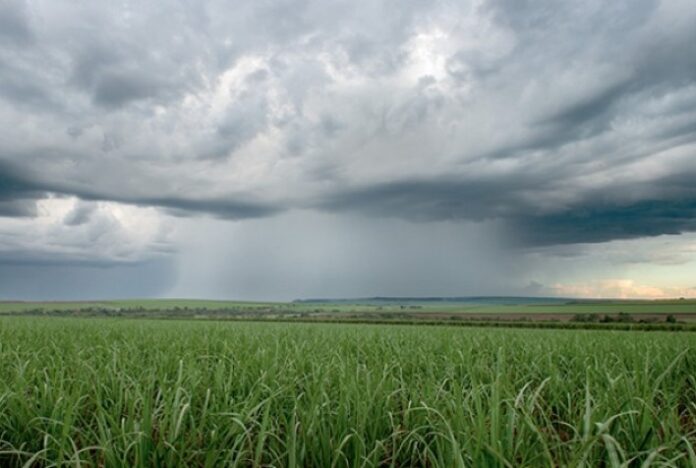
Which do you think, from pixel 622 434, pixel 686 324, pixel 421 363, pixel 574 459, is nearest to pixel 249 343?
pixel 421 363

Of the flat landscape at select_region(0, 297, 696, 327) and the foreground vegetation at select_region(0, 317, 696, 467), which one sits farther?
the flat landscape at select_region(0, 297, 696, 327)

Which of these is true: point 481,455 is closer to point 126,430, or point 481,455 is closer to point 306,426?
point 306,426

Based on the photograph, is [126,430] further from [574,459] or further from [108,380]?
[574,459]

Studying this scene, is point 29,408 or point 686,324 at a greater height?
point 29,408

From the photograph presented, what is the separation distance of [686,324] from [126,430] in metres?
61.1

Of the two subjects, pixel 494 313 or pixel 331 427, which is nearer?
pixel 331 427

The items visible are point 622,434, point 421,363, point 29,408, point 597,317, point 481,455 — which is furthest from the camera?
point 597,317

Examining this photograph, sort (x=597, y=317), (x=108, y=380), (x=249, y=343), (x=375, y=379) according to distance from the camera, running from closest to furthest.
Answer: (x=375, y=379)
(x=108, y=380)
(x=249, y=343)
(x=597, y=317)

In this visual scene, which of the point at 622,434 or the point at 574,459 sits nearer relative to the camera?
the point at 574,459

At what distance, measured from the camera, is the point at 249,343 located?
31.0 feet

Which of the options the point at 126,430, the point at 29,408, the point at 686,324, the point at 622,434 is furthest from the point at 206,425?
the point at 686,324

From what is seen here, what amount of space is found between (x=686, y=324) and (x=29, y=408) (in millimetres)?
61391

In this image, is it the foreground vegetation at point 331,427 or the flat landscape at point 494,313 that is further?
the flat landscape at point 494,313

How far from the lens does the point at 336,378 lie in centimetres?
544
